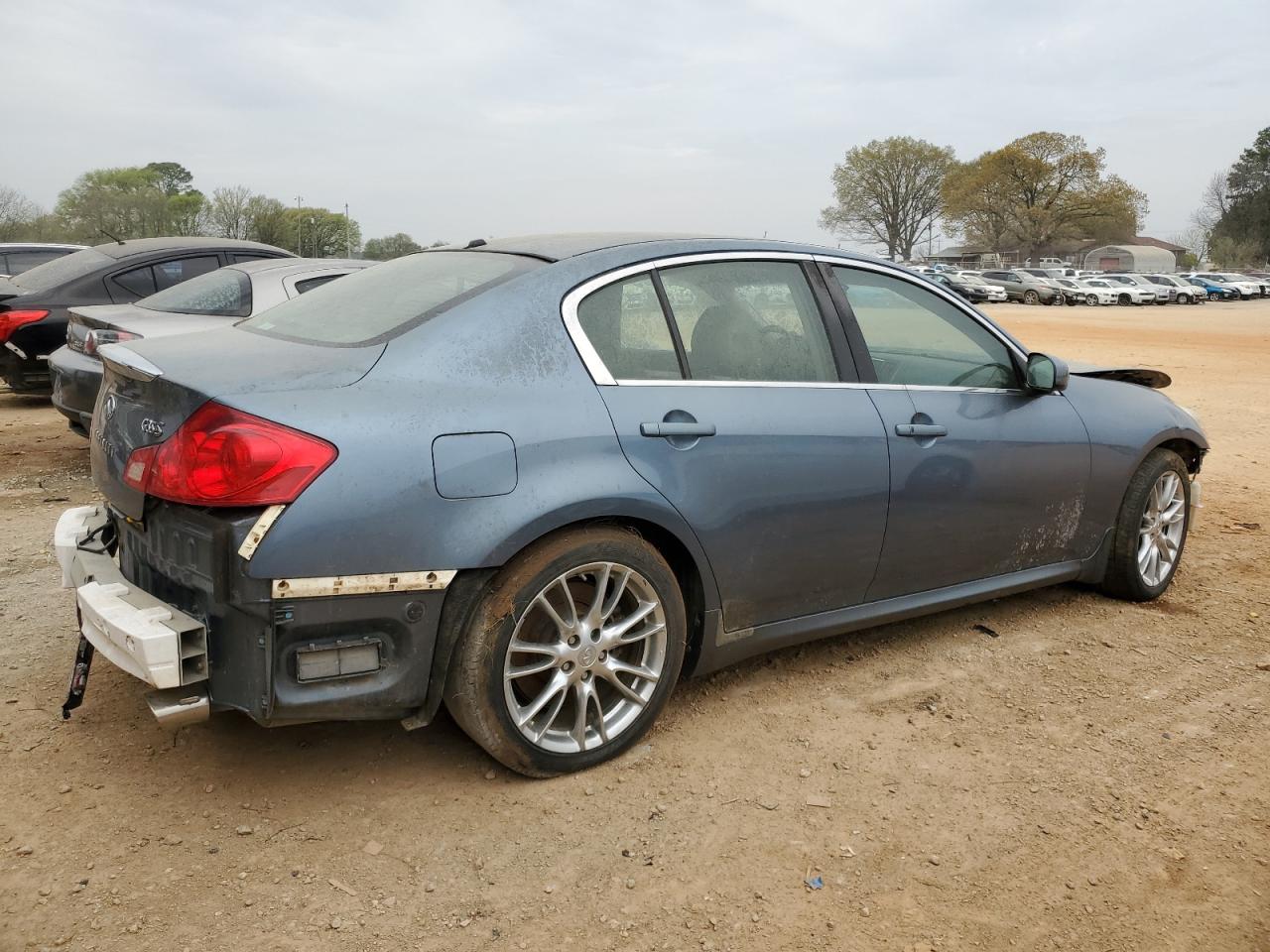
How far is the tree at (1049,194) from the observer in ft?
276

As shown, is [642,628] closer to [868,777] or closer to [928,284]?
[868,777]

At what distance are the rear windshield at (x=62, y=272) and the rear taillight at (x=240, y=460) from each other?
6.94 meters

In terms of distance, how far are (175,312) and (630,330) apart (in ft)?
15.3

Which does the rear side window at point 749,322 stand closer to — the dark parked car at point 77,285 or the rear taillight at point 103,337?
the rear taillight at point 103,337

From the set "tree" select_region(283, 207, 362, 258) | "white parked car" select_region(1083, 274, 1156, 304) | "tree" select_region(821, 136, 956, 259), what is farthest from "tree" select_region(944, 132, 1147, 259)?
"tree" select_region(283, 207, 362, 258)

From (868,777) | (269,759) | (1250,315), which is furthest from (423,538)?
(1250,315)

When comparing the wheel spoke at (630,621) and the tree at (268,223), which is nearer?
the wheel spoke at (630,621)

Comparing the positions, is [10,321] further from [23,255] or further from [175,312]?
[23,255]

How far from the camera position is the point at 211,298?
22.8 ft

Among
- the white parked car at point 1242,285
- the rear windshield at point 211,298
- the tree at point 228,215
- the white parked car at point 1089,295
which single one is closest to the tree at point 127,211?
the tree at point 228,215

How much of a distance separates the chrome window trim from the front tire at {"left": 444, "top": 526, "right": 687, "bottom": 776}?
50 cm

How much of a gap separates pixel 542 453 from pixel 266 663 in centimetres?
87

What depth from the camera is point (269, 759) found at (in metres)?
3.12

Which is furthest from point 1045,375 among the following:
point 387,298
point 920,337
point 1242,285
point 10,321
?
point 1242,285
